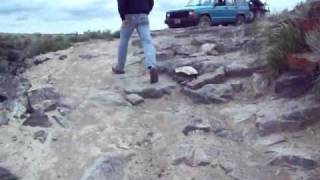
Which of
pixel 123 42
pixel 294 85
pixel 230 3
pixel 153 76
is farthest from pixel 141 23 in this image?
pixel 230 3

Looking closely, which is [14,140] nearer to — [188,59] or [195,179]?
[195,179]

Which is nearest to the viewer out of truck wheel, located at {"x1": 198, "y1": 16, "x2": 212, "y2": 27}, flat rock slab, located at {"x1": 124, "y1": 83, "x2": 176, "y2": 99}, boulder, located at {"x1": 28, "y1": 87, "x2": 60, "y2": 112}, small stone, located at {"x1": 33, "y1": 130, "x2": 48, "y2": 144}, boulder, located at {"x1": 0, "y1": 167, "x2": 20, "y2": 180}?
boulder, located at {"x1": 0, "y1": 167, "x2": 20, "y2": 180}

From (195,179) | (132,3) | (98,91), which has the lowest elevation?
(195,179)

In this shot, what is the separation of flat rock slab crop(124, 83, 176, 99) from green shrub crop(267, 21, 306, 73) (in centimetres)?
136

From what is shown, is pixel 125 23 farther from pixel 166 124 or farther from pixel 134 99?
pixel 166 124

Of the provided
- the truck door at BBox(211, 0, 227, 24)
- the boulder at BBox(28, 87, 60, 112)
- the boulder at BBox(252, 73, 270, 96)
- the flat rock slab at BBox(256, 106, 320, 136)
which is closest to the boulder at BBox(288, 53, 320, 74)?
the boulder at BBox(252, 73, 270, 96)

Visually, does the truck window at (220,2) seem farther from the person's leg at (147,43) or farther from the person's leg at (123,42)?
the person's leg at (147,43)

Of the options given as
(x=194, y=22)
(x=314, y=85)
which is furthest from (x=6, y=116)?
(x=194, y=22)

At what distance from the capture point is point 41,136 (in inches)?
254

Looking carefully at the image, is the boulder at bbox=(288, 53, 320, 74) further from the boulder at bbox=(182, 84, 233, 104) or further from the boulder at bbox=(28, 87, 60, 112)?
the boulder at bbox=(28, 87, 60, 112)

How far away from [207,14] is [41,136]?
1590 cm

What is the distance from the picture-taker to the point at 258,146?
6.09 m

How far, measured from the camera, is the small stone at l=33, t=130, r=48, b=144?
642 centimetres

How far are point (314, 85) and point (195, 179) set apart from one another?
6.44 ft
